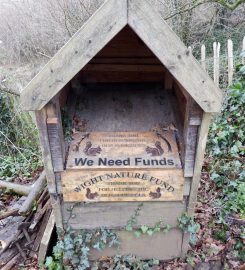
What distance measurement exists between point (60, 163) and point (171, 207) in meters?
0.92

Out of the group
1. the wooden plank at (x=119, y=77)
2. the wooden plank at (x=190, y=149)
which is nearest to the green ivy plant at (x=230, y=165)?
the wooden plank at (x=190, y=149)

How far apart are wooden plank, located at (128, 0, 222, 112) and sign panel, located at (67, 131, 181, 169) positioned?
58 centimetres

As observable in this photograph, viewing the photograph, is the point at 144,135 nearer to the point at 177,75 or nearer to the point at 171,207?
the point at 171,207

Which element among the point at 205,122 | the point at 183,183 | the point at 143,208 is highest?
the point at 205,122

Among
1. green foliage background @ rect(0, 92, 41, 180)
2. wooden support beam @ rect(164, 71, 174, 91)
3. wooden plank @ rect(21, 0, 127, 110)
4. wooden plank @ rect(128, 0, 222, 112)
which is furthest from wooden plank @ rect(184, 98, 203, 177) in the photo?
green foliage background @ rect(0, 92, 41, 180)

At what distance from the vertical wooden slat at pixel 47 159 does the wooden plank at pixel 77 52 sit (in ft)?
0.50

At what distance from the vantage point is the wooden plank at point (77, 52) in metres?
1.45

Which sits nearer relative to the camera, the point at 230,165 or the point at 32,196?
the point at 32,196

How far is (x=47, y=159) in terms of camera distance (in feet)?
6.50

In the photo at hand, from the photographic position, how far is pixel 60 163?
6.59ft

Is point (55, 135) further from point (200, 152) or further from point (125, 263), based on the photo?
point (125, 263)

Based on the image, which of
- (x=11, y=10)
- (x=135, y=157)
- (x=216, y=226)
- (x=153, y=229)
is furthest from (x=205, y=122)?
(x=11, y=10)

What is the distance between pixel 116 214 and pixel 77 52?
1.33m

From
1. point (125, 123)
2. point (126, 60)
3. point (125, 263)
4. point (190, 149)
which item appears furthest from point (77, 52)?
point (125, 263)
